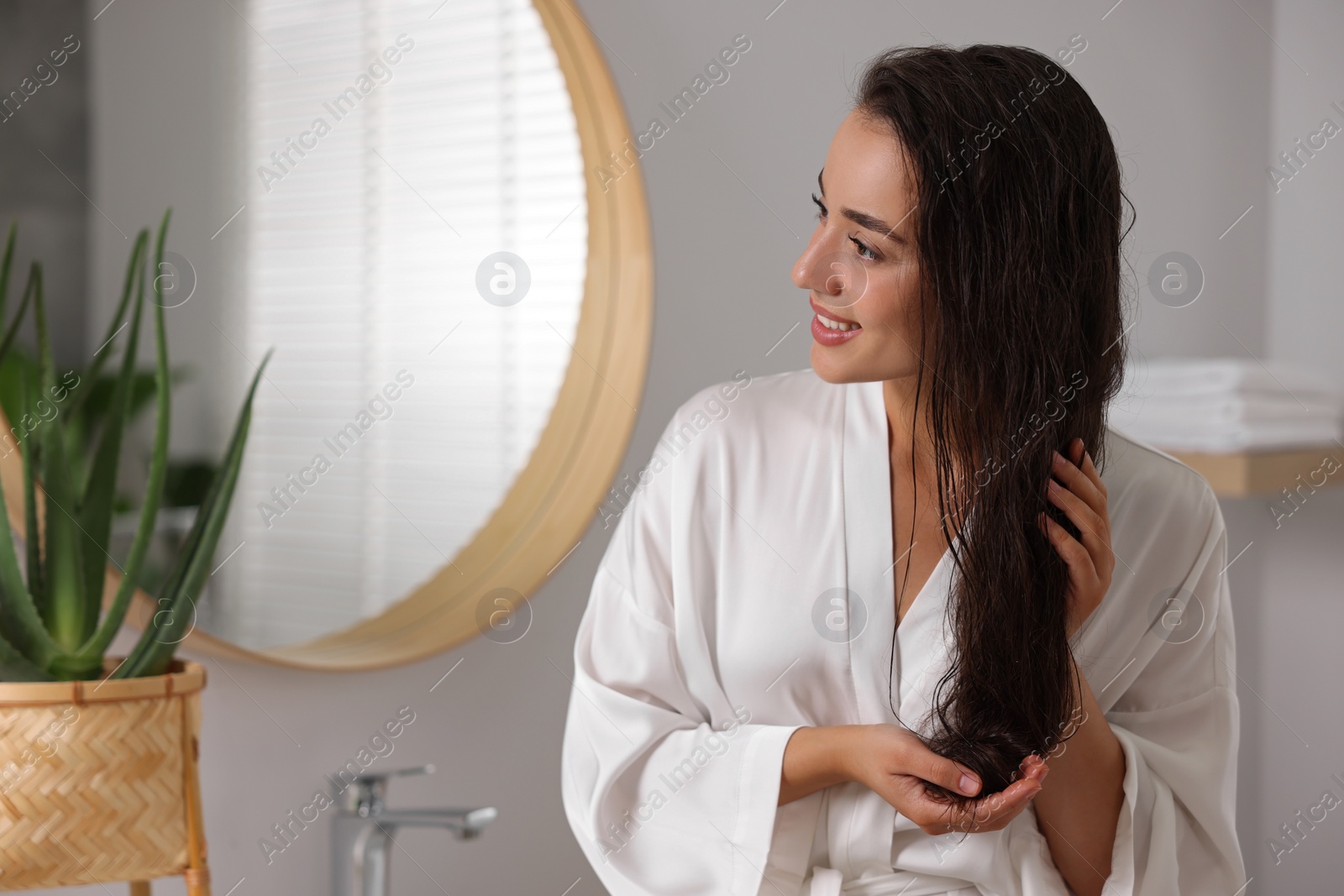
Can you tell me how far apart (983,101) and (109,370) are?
0.78 meters

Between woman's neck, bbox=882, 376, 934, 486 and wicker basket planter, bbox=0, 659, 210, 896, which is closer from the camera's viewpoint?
wicker basket planter, bbox=0, 659, 210, 896

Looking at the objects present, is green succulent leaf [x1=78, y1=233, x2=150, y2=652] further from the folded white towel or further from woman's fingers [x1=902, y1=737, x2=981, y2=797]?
Answer: the folded white towel

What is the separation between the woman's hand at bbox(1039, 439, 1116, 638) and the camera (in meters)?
0.75

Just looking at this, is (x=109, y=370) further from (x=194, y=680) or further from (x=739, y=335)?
(x=739, y=335)

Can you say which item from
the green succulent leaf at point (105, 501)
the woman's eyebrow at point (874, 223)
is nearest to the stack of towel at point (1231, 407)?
the woman's eyebrow at point (874, 223)

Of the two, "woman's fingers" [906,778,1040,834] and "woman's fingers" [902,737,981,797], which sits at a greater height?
"woman's fingers" [902,737,981,797]

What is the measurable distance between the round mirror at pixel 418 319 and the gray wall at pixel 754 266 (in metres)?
0.05

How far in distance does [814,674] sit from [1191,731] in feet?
1.03

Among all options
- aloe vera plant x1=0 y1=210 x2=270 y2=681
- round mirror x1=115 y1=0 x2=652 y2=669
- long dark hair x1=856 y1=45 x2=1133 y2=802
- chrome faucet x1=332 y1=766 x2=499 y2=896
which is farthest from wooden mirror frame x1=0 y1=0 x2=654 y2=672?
long dark hair x1=856 y1=45 x2=1133 y2=802

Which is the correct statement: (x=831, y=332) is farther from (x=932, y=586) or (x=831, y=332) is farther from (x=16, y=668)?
(x=16, y=668)

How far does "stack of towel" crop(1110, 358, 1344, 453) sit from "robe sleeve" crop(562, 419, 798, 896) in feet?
2.21

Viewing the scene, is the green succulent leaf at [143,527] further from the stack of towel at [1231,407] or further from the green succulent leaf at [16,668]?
the stack of towel at [1231,407]

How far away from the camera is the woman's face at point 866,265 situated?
0.75 metres

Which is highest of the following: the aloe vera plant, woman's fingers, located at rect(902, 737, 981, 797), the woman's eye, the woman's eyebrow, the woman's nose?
the woman's eyebrow
